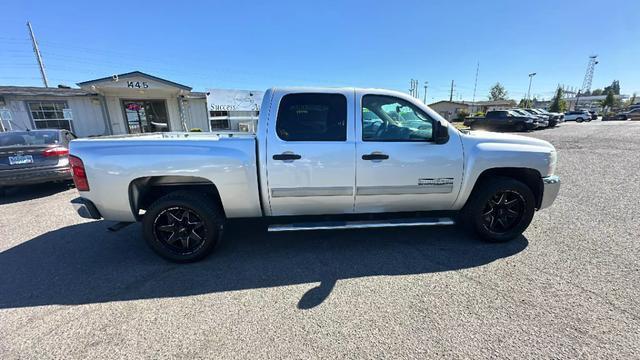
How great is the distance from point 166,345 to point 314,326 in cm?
116

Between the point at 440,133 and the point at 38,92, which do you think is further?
the point at 38,92

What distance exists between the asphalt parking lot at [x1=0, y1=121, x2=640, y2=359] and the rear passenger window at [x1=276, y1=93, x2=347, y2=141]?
1.46 m

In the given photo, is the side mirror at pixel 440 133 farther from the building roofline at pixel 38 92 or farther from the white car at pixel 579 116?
the white car at pixel 579 116

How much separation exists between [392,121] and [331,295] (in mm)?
2186

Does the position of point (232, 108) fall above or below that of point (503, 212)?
above

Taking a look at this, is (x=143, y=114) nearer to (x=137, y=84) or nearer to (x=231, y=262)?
(x=137, y=84)

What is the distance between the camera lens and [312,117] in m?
3.27

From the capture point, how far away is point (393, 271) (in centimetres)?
305

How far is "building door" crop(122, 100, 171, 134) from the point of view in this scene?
15.5 meters

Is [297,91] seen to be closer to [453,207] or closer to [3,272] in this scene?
[453,207]

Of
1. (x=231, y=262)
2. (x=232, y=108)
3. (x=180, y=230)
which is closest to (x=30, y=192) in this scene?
(x=180, y=230)

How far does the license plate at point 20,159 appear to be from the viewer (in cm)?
566

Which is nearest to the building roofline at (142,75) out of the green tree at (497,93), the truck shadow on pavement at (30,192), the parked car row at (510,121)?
the truck shadow on pavement at (30,192)

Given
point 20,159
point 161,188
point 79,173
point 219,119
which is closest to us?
point 79,173
